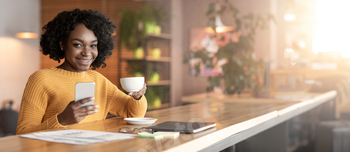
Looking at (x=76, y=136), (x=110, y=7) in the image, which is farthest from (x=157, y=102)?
(x=76, y=136)

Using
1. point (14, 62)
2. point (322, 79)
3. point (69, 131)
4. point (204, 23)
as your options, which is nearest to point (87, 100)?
point (69, 131)

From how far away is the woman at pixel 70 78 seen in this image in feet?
3.90

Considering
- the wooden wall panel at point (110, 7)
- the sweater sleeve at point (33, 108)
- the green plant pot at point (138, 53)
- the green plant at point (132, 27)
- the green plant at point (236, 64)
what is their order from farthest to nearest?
the green plant pot at point (138, 53) < the green plant at point (132, 27) < the wooden wall panel at point (110, 7) < the green plant at point (236, 64) < the sweater sleeve at point (33, 108)

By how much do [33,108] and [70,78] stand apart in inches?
8.0

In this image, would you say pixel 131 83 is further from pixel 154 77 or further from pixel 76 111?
pixel 154 77

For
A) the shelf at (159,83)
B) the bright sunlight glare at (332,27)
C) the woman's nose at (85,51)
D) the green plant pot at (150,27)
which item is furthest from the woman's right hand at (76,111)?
the bright sunlight glare at (332,27)

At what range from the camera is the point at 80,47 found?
134 cm

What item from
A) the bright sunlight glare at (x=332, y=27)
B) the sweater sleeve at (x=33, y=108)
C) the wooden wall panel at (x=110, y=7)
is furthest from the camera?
Result: the bright sunlight glare at (x=332, y=27)

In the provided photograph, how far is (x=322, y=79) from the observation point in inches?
165

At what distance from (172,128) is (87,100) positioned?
26 centimetres

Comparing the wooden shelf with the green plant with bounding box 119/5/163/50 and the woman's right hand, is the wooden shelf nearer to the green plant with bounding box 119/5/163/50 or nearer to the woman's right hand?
the green plant with bounding box 119/5/163/50

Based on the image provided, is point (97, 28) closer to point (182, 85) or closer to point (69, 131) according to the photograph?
point (69, 131)

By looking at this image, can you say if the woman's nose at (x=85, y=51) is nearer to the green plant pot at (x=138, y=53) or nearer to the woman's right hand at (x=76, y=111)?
the woman's right hand at (x=76, y=111)

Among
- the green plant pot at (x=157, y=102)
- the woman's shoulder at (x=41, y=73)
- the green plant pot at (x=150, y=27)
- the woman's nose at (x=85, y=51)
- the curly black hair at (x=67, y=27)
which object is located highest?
the green plant pot at (x=150, y=27)
